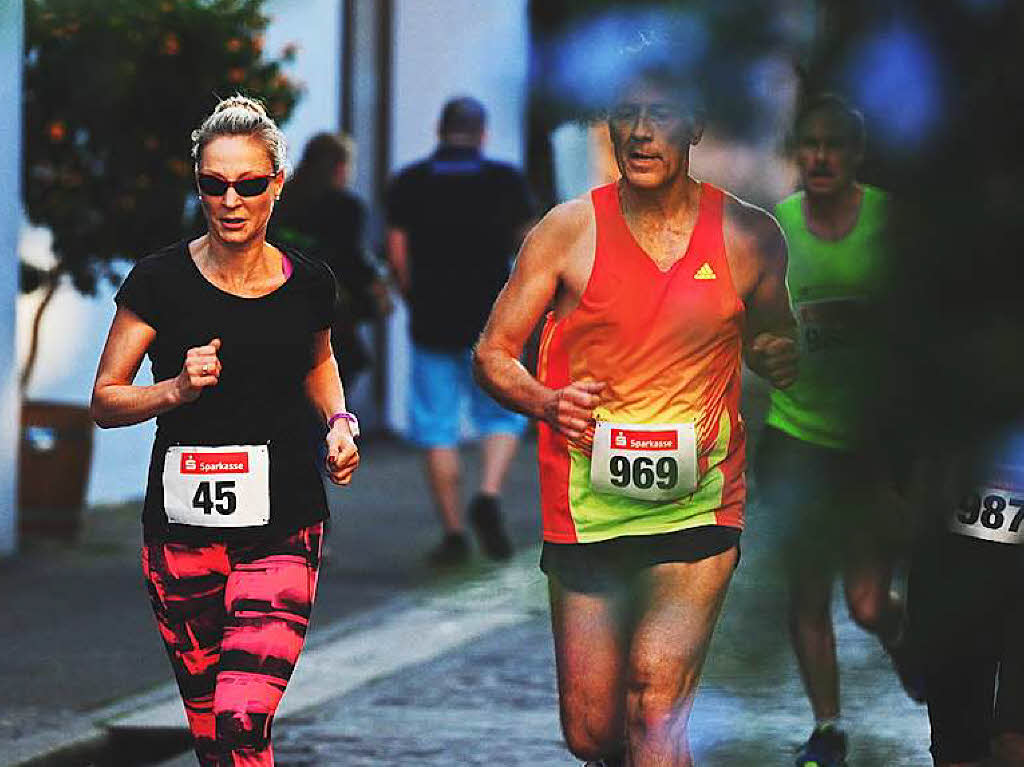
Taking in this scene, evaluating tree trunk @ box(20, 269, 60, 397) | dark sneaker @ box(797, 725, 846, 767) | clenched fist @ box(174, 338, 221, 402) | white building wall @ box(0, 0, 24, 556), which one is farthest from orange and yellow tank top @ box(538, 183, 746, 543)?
tree trunk @ box(20, 269, 60, 397)

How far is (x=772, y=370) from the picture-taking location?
4.10 feet

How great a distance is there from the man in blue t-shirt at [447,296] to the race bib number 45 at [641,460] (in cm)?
489

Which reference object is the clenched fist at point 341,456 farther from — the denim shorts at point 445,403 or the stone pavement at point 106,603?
the denim shorts at point 445,403

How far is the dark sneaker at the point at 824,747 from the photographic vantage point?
4.16ft

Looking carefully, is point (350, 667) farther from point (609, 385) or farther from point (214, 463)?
point (609, 385)

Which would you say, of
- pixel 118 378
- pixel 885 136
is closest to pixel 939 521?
pixel 885 136

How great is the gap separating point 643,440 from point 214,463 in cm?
74

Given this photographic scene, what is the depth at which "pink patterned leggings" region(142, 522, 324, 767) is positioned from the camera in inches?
156

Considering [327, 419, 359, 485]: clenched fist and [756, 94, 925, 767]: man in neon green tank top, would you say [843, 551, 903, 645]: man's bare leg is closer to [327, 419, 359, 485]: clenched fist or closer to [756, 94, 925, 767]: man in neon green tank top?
[756, 94, 925, 767]: man in neon green tank top

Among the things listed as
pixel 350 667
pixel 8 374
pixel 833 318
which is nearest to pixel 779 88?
pixel 833 318

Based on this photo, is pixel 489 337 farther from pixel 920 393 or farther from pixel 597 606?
pixel 920 393

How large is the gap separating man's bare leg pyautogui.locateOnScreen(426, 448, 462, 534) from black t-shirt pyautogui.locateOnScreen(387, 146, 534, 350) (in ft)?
1.35

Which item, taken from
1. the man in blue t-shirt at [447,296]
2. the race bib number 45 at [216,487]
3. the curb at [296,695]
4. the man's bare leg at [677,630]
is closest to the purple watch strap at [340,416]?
the race bib number 45 at [216,487]

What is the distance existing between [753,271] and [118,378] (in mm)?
2861
